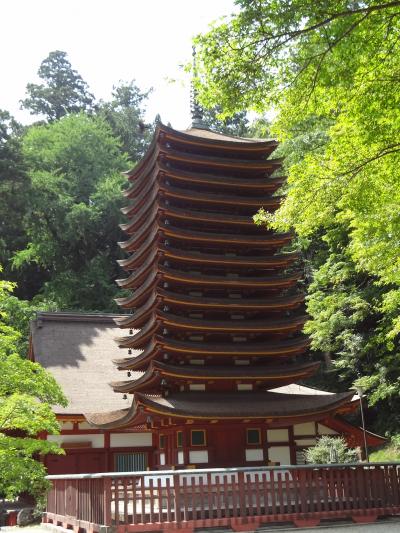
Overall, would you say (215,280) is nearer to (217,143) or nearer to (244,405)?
(244,405)

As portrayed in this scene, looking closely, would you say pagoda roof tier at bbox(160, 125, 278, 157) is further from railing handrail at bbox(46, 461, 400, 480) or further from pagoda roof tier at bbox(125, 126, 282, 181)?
railing handrail at bbox(46, 461, 400, 480)

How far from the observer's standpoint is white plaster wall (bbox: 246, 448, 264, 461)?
16375 mm

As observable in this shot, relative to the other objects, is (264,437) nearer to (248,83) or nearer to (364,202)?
(364,202)

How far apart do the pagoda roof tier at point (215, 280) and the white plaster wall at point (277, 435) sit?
446 centimetres

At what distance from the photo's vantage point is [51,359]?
A: 2483 centimetres

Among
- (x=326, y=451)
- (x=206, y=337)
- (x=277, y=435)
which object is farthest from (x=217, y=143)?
(x=326, y=451)

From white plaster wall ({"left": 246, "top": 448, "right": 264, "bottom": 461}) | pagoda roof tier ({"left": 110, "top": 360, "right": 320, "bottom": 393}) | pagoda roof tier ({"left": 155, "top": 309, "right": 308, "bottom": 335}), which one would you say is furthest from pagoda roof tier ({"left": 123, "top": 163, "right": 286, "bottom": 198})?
white plaster wall ({"left": 246, "top": 448, "right": 264, "bottom": 461})

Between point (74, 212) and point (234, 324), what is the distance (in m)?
25.7

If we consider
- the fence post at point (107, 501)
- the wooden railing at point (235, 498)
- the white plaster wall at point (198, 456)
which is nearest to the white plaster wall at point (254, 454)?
the white plaster wall at point (198, 456)

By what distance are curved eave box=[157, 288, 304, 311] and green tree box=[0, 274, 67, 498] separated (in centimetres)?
569

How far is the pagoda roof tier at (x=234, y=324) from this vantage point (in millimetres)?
16797

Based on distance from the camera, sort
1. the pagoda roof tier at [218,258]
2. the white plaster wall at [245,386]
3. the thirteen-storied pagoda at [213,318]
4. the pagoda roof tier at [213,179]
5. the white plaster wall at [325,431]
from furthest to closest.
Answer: the pagoda roof tier at [213,179] → the white plaster wall at [325,431] → the pagoda roof tier at [218,258] → the white plaster wall at [245,386] → the thirteen-storied pagoda at [213,318]

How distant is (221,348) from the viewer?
55.3 feet

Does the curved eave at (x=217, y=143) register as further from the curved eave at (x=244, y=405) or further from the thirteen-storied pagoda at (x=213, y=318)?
the curved eave at (x=244, y=405)
